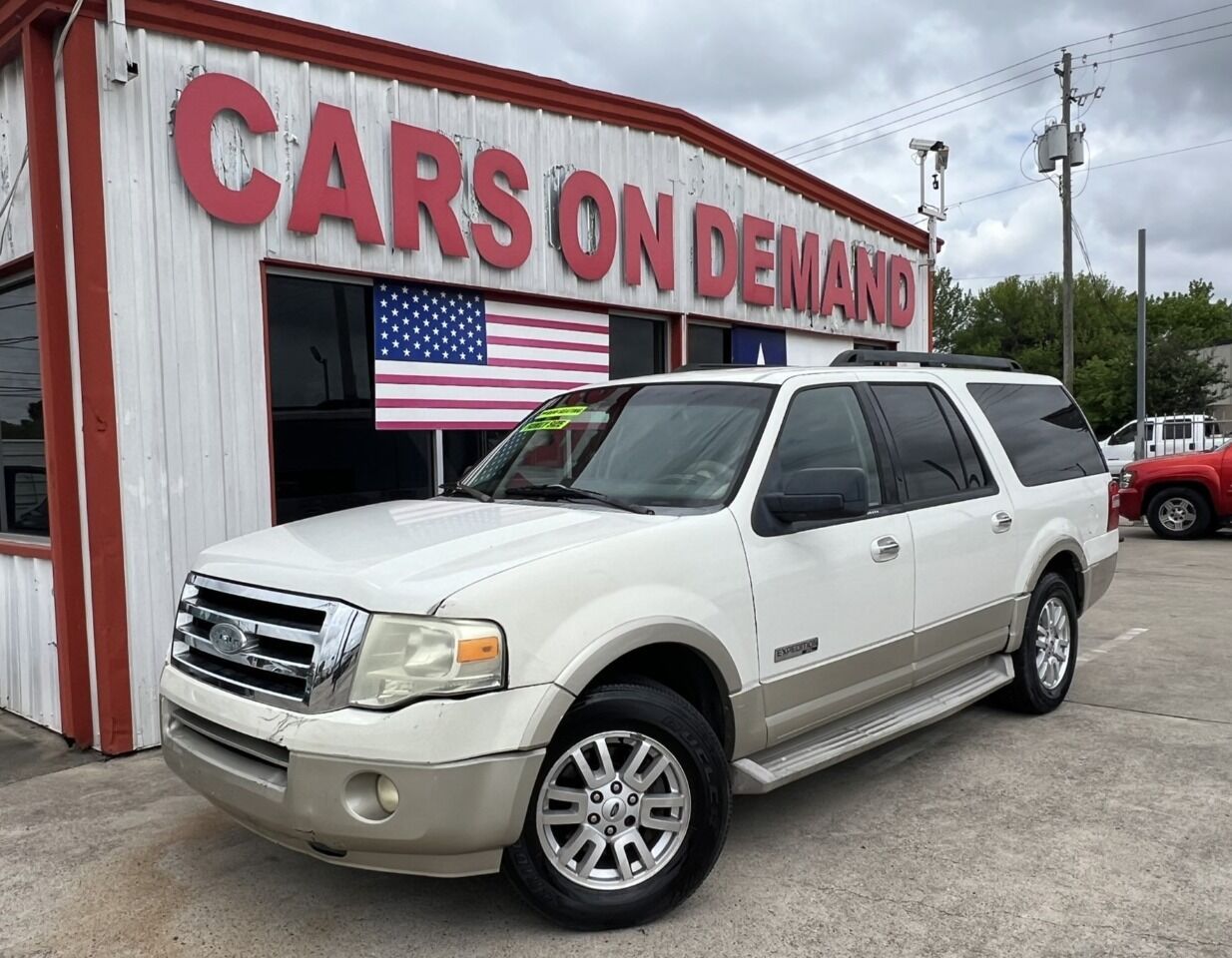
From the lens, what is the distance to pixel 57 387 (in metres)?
5.33

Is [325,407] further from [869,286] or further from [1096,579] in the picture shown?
[869,286]

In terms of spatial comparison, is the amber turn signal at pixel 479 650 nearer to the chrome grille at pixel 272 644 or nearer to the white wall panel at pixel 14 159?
the chrome grille at pixel 272 644

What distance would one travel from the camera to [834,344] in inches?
471

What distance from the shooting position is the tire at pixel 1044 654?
532 centimetres

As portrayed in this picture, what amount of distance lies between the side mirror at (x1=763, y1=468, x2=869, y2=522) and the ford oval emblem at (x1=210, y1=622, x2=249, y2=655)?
1.92 meters

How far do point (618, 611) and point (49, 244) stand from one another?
401 centimetres

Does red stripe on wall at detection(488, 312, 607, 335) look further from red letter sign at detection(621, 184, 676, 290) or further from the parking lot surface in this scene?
the parking lot surface

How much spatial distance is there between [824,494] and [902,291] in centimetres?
1034

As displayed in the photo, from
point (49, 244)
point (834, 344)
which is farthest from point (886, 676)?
point (834, 344)

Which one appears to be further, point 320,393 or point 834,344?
point 834,344

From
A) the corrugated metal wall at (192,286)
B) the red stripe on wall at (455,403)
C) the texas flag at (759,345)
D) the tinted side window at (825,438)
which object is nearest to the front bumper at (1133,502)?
the texas flag at (759,345)

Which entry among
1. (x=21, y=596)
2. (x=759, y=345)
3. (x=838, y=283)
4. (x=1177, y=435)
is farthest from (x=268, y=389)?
(x=1177, y=435)

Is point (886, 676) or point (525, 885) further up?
point (886, 676)

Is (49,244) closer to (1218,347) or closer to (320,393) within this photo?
(320,393)
